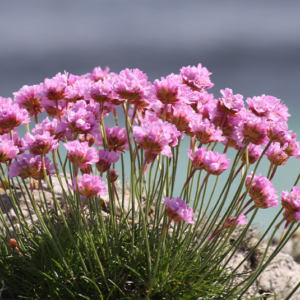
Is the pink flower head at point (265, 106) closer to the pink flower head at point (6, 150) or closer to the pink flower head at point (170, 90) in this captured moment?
the pink flower head at point (170, 90)

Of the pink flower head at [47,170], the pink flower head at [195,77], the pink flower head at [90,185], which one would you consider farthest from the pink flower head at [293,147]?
the pink flower head at [47,170]

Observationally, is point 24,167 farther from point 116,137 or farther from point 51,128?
point 116,137

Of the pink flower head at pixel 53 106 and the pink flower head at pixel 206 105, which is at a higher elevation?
the pink flower head at pixel 206 105

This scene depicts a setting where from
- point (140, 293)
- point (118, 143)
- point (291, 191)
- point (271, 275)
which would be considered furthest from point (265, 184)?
point (271, 275)

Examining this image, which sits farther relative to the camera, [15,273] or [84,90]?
[15,273]

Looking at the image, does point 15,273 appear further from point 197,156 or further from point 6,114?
point 197,156
